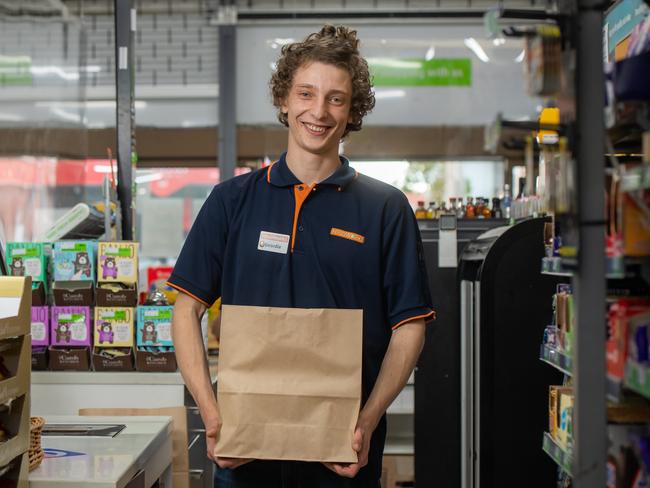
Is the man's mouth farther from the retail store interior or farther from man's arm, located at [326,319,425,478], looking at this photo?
man's arm, located at [326,319,425,478]

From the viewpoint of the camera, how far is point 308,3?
8445 mm

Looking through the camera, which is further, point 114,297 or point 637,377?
point 114,297

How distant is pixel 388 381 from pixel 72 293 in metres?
2.21

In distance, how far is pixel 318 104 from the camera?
1.94 metres

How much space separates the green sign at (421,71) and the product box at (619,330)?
22.5ft

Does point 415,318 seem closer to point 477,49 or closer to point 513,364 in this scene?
point 513,364

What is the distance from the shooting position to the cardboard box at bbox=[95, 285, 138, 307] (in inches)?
144

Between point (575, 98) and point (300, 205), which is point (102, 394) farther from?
point (575, 98)

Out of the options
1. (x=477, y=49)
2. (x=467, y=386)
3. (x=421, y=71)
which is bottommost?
(x=467, y=386)

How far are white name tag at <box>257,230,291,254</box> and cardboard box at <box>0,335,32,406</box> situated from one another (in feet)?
2.26

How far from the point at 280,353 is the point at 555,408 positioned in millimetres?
979

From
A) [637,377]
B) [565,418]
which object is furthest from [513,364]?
[637,377]

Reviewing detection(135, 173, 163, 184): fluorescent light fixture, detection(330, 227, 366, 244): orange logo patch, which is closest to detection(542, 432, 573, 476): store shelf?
detection(330, 227, 366, 244): orange logo patch

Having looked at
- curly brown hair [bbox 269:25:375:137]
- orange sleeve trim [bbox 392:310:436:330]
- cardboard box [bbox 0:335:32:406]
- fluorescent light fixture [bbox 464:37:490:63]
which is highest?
fluorescent light fixture [bbox 464:37:490:63]
